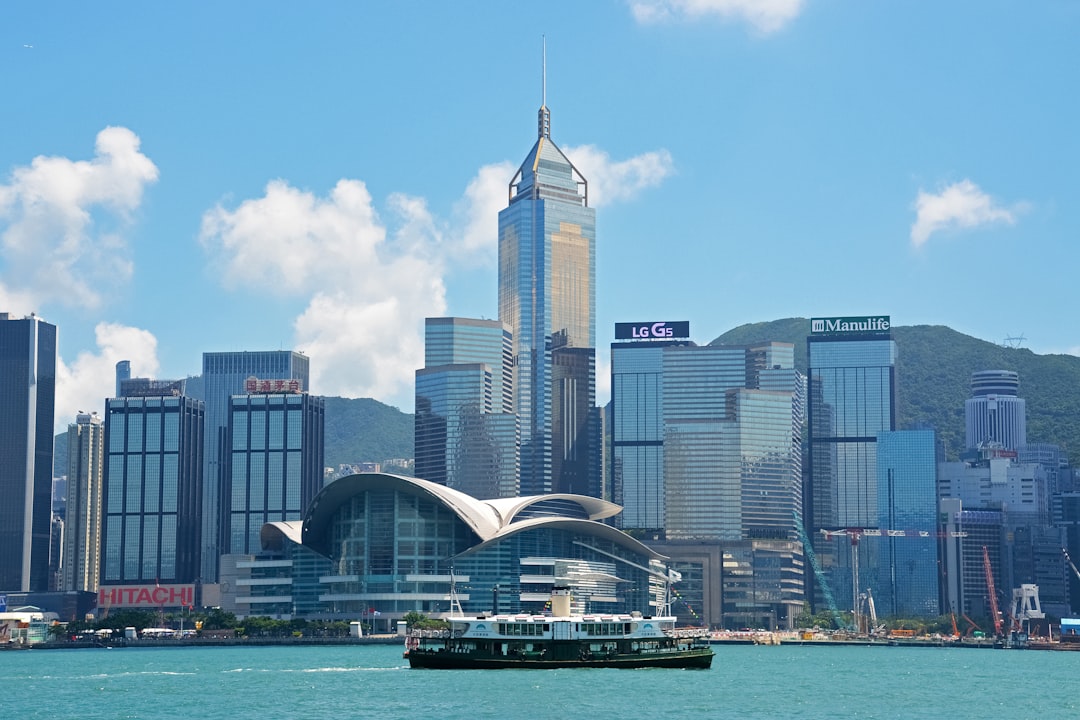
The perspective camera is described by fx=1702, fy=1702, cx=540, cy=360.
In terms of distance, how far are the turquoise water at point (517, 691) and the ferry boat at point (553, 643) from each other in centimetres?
106

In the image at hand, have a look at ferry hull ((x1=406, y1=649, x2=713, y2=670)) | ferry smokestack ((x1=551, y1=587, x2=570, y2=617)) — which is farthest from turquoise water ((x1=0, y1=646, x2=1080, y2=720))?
ferry smokestack ((x1=551, y1=587, x2=570, y2=617))

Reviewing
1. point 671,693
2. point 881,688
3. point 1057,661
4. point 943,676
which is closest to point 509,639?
point 671,693

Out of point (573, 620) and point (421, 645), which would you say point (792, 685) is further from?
point (421, 645)

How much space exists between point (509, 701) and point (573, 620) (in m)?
21.9

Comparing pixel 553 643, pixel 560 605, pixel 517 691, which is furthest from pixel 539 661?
Result: pixel 517 691

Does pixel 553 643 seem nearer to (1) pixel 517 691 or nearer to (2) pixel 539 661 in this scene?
(2) pixel 539 661

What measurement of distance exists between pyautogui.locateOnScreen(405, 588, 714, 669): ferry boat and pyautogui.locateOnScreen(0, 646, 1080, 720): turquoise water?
3.46ft

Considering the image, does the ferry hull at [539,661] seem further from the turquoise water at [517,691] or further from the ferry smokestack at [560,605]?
the ferry smokestack at [560,605]

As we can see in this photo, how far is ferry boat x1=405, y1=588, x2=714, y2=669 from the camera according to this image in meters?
112

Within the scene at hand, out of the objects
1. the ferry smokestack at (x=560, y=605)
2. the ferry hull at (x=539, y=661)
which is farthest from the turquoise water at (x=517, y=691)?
the ferry smokestack at (x=560, y=605)

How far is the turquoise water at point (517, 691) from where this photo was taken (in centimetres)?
8844

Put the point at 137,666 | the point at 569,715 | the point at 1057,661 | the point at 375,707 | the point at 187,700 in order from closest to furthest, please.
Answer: the point at 569,715
the point at 375,707
the point at 187,700
the point at 137,666
the point at 1057,661

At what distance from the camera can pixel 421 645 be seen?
384 ft

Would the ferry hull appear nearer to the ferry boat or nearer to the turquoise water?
the ferry boat
